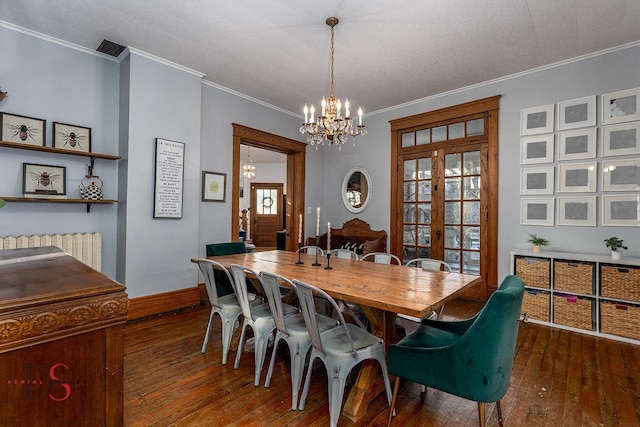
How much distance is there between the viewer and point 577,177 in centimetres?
335

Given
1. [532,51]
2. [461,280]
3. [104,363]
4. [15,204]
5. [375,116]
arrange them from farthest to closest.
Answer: [375,116], [532,51], [15,204], [461,280], [104,363]

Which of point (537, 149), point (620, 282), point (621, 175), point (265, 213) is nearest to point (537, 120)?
point (537, 149)

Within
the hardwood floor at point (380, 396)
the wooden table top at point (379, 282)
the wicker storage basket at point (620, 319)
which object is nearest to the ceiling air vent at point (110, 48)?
the wooden table top at point (379, 282)

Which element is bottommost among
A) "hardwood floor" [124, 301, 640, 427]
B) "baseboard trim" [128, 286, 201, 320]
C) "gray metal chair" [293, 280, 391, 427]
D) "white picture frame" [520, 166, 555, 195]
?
"hardwood floor" [124, 301, 640, 427]

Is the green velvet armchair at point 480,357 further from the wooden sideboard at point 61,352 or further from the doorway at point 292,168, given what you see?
the doorway at point 292,168

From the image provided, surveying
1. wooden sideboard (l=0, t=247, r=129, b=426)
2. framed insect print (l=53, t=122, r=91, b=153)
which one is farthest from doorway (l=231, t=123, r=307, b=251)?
wooden sideboard (l=0, t=247, r=129, b=426)

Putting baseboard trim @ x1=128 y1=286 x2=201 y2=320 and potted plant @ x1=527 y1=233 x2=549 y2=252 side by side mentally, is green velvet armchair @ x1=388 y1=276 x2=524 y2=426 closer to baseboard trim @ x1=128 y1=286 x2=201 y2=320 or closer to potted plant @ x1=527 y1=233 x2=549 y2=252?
potted plant @ x1=527 y1=233 x2=549 y2=252

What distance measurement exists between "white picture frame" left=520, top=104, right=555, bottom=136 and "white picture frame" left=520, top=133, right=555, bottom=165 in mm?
71

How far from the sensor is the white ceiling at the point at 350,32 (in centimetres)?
254

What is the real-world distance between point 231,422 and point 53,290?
1449 millimetres

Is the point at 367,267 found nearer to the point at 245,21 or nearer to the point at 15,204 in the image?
the point at 245,21

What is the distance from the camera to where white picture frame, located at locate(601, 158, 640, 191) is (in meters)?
3.03

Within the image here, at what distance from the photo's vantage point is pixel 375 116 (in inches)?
203

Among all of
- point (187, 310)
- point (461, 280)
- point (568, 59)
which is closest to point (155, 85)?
point (187, 310)
